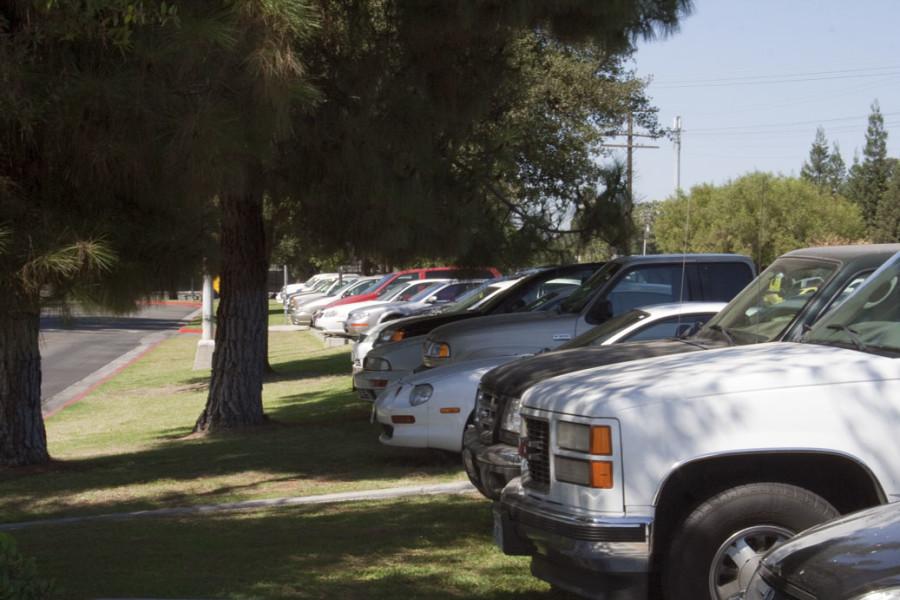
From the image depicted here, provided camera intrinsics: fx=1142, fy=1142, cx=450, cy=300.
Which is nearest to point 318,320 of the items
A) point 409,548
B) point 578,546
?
point 409,548

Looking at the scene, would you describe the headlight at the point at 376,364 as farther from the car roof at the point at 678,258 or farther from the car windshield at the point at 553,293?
the car roof at the point at 678,258

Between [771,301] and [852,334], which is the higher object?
[771,301]

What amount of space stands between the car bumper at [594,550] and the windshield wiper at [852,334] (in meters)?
1.30

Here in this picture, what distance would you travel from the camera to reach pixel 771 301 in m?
7.44

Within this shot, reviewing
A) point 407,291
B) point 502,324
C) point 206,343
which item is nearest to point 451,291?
point 407,291

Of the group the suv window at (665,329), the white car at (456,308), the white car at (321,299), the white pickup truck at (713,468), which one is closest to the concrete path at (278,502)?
the suv window at (665,329)

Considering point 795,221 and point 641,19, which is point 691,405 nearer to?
point 641,19

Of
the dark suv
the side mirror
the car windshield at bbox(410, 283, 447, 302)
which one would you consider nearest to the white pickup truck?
the dark suv

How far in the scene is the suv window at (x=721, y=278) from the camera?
11656 mm

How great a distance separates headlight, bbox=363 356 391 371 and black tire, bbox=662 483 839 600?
9.07 meters

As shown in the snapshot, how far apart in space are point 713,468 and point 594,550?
Result: 643 mm

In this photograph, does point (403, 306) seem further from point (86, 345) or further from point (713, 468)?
point (713, 468)

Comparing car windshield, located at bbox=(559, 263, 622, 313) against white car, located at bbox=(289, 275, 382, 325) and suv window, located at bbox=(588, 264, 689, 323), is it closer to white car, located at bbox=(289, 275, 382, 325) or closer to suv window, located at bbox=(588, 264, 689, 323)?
suv window, located at bbox=(588, 264, 689, 323)

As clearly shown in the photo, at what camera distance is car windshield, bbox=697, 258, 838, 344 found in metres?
6.98
